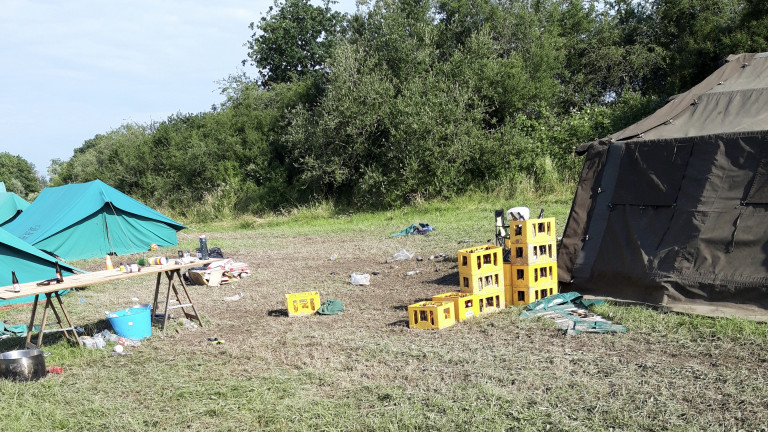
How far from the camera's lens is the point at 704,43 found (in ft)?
63.2

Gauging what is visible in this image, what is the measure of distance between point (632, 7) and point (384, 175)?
45.8 feet

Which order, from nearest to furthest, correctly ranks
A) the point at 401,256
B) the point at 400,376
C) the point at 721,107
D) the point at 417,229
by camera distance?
the point at 400,376 < the point at 721,107 < the point at 401,256 < the point at 417,229

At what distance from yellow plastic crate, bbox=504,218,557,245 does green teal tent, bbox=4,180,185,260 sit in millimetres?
10769

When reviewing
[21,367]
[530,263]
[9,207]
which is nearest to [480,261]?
[530,263]

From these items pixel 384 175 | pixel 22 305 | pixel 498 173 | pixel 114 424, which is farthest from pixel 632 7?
pixel 114 424

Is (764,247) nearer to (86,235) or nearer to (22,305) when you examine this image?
(22,305)

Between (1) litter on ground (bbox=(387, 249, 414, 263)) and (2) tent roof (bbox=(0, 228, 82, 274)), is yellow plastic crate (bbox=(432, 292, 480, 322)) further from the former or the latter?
(2) tent roof (bbox=(0, 228, 82, 274))

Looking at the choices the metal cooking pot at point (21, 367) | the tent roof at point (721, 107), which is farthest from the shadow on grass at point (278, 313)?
the tent roof at point (721, 107)

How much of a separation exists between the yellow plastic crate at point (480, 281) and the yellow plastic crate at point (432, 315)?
1.05ft

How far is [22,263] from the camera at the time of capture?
31.2ft

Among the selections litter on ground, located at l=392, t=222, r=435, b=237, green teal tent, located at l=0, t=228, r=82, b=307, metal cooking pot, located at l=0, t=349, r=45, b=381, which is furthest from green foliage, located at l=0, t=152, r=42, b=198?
metal cooking pot, located at l=0, t=349, r=45, b=381

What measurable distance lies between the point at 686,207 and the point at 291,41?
3087cm

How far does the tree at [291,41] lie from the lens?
34.8 m

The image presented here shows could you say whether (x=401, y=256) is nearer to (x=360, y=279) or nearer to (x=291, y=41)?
(x=360, y=279)
